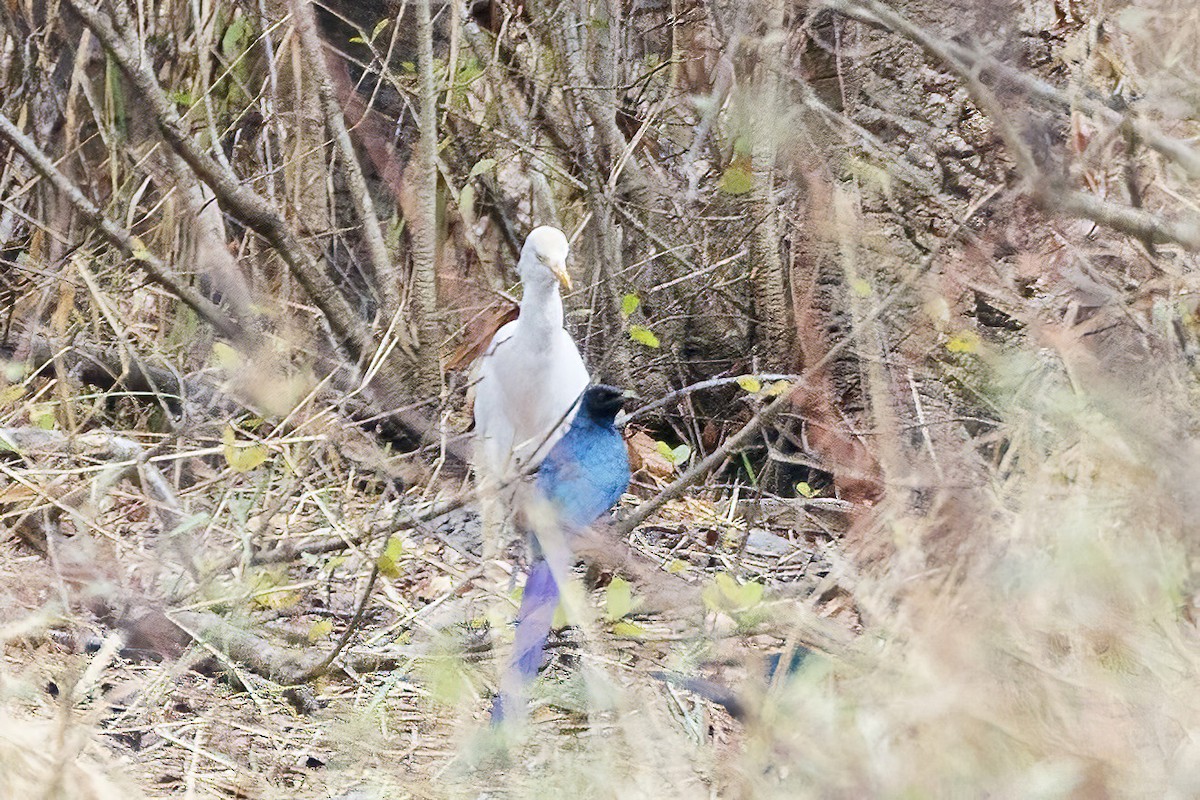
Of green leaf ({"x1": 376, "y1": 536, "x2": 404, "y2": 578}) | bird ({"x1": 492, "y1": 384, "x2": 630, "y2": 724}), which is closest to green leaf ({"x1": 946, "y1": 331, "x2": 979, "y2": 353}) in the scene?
bird ({"x1": 492, "y1": 384, "x2": 630, "y2": 724})

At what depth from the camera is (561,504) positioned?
2104 mm

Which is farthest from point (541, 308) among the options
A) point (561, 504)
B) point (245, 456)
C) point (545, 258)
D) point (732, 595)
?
point (732, 595)

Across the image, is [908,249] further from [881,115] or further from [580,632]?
[580,632]

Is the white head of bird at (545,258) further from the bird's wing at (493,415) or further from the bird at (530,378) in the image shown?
the bird's wing at (493,415)

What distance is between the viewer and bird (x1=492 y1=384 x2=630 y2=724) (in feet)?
6.37

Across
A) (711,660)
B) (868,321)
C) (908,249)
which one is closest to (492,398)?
(711,660)

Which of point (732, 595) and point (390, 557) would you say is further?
point (390, 557)

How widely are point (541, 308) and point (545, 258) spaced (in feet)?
0.34

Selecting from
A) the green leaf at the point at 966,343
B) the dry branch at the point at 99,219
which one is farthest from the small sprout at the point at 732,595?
the dry branch at the point at 99,219

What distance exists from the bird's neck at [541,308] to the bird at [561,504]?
0.15 m

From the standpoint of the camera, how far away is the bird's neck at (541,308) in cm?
220

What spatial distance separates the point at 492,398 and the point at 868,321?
78 centimetres

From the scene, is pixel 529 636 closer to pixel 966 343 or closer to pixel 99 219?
pixel 966 343

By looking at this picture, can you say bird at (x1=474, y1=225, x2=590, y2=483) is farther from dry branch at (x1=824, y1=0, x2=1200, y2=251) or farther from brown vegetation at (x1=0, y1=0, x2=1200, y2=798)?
dry branch at (x1=824, y1=0, x2=1200, y2=251)
